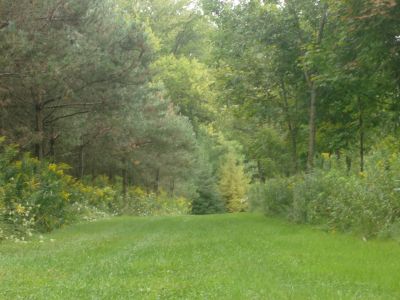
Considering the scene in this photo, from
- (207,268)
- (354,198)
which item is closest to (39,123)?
(354,198)

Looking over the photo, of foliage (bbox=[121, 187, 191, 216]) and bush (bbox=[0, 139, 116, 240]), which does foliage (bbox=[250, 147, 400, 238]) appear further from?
foliage (bbox=[121, 187, 191, 216])

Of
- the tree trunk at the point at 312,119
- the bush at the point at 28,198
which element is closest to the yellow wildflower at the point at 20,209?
the bush at the point at 28,198

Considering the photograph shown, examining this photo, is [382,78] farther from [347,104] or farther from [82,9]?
[82,9]

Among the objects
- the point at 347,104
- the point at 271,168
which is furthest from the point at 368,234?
the point at 271,168

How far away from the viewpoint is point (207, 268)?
9031mm

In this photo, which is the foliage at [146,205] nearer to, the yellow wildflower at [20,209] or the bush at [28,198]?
the bush at [28,198]

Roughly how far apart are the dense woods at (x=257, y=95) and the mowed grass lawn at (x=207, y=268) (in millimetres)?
2050

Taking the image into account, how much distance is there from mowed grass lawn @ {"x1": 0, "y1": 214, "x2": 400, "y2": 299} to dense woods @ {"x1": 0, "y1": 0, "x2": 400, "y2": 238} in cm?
205

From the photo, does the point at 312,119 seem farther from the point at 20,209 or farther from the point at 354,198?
the point at 20,209

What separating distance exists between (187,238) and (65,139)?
1362cm

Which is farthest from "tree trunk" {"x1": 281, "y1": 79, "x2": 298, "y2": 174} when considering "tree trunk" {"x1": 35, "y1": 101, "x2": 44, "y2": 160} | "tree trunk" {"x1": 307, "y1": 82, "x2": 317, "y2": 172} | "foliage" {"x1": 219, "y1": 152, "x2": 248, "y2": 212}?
"foliage" {"x1": 219, "y1": 152, "x2": 248, "y2": 212}

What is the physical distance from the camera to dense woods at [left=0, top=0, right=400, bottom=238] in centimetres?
1355

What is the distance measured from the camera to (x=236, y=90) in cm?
2372

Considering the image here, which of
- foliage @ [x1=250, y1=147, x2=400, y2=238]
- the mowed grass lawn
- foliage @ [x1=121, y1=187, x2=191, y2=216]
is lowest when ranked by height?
foliage @ [x1=121, y1=187, x2=191, y2=216]
